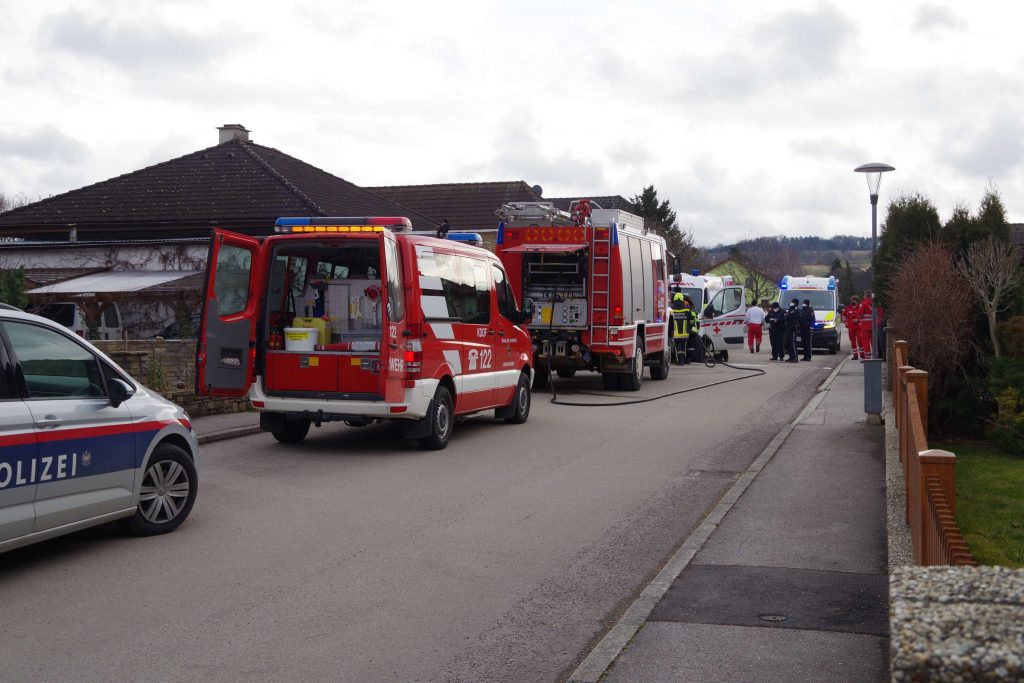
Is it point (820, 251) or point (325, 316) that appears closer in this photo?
point (325, 316)

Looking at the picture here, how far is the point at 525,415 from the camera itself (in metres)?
15.8

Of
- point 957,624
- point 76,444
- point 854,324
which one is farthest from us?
point 854,324

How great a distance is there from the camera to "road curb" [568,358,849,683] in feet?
17.1

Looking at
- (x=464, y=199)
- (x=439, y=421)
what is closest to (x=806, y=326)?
(x=464, y=199)

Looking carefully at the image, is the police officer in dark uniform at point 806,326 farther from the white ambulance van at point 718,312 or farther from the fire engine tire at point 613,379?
the fire engine tire at point 613,379

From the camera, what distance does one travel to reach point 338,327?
41.8 ft

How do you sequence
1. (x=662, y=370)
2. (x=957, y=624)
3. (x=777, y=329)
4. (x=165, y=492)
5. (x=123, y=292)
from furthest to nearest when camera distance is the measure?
(x=777, y=329), (x=662, y=370), (x=123, y=292), (x=165, y=492), (x=957, y=624)

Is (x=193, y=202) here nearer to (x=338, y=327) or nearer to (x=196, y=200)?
(x=196, y=200)

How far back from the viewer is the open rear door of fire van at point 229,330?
479 inches

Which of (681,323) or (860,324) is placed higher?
(681,323)

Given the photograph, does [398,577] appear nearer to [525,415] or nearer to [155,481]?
[155,481]

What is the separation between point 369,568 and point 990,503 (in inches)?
224

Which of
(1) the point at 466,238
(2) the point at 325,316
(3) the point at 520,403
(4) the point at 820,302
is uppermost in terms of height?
(1) the point at 466,238

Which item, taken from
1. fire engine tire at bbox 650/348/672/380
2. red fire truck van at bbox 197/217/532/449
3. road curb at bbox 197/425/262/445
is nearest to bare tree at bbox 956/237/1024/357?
red fire truck van at bbox 197/217/532/449
